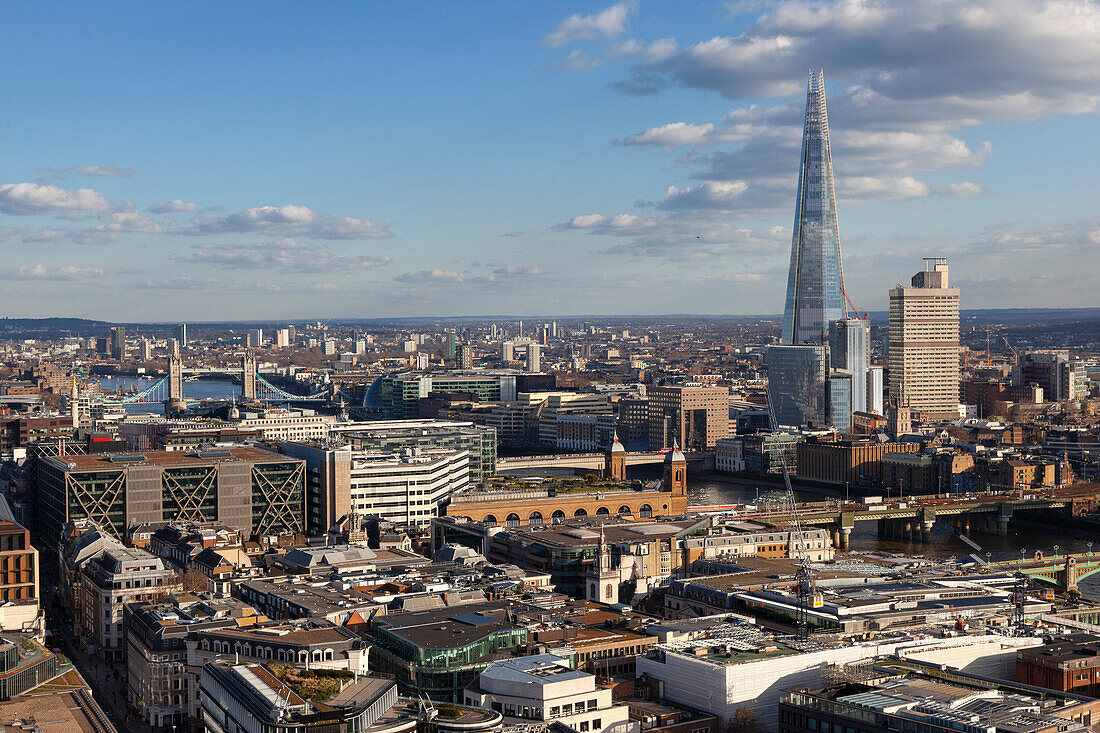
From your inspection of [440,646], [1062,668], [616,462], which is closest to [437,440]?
[616,462]

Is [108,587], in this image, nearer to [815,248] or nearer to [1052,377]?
[815,248]

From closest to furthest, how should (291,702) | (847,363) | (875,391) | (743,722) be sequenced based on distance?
(291,702), (743,722), (847,363), (875,391)

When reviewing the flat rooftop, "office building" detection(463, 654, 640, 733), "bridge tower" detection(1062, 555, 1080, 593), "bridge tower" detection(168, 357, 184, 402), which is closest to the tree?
"office building" detection(463, 654, 640, 733)

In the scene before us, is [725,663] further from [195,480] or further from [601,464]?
[601,464]

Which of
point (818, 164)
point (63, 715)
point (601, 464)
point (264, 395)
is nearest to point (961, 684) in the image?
point (63, 715)

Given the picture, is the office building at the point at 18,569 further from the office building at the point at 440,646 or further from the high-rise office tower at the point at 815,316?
the high-rise office tower at the point at 815,316

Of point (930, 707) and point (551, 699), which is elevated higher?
point (930, 707)
